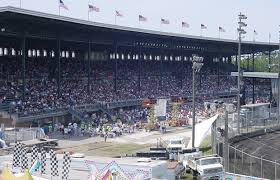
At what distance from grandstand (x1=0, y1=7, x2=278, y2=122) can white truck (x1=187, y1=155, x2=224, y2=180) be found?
23839 mm

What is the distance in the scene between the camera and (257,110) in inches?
1852

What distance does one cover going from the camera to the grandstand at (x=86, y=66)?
54.2m

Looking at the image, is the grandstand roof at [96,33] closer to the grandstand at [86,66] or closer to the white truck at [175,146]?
the grandstand at [86,66]

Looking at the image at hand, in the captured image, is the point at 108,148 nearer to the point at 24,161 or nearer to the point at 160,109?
the point at 160,109

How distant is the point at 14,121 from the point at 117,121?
13.7m

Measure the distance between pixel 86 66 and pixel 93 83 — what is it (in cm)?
580

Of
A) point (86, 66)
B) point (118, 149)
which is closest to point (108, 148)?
point (118, 149)

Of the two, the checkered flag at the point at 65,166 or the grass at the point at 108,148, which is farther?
the grass at the point at 108,148

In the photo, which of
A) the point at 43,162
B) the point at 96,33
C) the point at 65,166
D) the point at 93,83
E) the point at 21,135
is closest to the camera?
the point at 65,166

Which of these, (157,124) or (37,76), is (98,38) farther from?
(157,124)

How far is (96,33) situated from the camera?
6912 centimetres

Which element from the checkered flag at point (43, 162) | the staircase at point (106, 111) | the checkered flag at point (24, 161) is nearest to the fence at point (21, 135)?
the checkered flag at point (24, 161)

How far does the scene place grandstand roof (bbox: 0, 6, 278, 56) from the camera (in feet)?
175

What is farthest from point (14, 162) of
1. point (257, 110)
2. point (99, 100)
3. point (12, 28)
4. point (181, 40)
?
point (181, 40)
